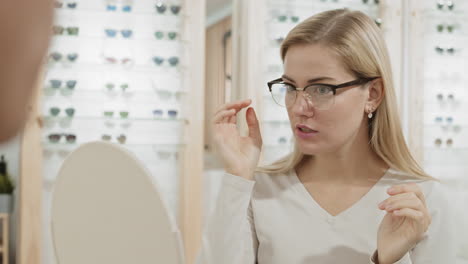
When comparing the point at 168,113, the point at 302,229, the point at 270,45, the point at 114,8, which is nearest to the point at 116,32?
the point at 114,8

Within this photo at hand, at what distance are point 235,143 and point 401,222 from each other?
0.54 metres

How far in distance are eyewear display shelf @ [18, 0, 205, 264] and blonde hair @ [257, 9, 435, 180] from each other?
2380 mm

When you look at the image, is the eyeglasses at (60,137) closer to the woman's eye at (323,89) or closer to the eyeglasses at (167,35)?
the eyeglasses at (167,35)

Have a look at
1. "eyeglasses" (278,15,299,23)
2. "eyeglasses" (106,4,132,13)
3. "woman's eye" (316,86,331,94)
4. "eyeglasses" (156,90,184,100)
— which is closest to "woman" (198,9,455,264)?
"woman's eye" (316,86,331,94)

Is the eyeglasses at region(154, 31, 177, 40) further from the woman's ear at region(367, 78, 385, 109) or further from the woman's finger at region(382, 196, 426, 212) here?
the woman's finger at region(382, 196, 426, 212)

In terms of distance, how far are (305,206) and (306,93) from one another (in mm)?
336

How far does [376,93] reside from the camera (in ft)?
5.15

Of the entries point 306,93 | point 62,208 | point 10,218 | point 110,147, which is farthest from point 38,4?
point 10,218

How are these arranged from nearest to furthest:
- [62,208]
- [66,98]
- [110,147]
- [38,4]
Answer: [38,4] → [110,147] → [62,208] → [66,98]

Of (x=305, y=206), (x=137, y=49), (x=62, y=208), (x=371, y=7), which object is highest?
(x=371, y=7)

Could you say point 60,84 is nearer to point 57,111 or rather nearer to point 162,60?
point 57,111

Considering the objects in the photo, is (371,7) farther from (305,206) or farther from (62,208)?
(62,208)

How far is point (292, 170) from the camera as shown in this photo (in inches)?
66.2

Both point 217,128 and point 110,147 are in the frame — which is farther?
point 217,128
